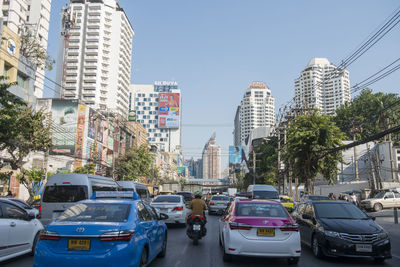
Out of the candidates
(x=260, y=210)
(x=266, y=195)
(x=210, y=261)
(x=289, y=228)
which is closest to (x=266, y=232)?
(x=289, y=228)

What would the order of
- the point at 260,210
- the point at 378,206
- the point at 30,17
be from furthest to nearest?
the point at 30,17
the point at 378,206
the point at 260,210

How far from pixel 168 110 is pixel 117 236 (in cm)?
15148

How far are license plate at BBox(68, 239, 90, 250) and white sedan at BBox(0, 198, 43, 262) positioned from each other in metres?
2.82

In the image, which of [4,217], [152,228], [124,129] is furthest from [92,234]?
[124,129]

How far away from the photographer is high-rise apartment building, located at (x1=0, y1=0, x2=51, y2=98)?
153 feet

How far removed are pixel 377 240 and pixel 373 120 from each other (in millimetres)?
62036

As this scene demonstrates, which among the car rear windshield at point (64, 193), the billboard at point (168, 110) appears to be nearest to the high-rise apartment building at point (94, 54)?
the billboard at point (168, 110)

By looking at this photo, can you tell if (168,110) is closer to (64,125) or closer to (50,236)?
(64,125)

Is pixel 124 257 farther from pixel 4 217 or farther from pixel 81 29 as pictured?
→ pixel 81 29

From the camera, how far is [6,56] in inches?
1097

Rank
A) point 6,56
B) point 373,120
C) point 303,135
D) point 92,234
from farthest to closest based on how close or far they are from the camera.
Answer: point 373,120, point 6,56, point 303,135, point 92,234

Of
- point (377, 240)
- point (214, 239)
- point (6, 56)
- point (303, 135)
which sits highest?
point (6, 56)

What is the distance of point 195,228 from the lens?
1075 centimetres

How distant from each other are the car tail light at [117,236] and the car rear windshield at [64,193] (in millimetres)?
8295
